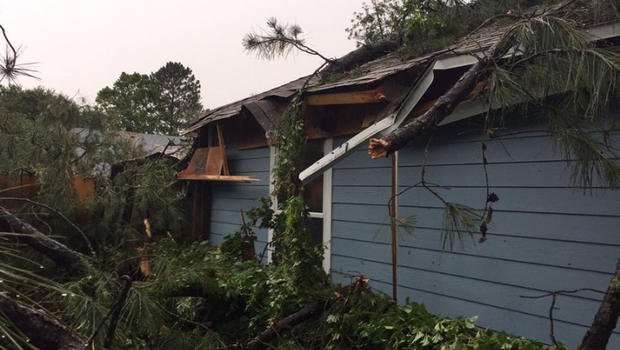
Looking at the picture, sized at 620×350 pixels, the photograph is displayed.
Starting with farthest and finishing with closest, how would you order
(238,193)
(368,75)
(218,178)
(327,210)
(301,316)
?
(238,193), (218,178), (327,210), (368,75), (301,316)

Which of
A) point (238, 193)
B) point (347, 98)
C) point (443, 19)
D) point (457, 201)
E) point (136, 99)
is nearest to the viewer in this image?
point (457, 201)

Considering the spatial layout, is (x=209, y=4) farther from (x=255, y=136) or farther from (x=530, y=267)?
(x=530, y=267)

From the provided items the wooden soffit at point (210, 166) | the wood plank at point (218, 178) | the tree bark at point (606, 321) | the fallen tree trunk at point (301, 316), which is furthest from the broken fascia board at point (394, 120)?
the wooden soffit at point (210, 166)

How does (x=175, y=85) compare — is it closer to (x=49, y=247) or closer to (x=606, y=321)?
(x=49, y=247)

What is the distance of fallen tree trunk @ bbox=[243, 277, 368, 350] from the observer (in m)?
3.32

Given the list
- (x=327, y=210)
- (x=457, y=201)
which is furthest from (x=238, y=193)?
(x=457, y=201)

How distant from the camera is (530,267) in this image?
3.12 metres

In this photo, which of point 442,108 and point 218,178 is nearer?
point 442,108

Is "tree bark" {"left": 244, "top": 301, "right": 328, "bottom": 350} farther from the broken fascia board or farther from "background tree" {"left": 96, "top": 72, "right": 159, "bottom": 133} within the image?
"background tree" {"left": 96, "top": 72, "right": 159, "bottom": 133}

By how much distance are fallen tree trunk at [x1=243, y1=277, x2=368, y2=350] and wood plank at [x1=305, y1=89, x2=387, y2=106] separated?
1538 millimetres

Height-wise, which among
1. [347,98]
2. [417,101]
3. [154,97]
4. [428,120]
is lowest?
[428,120]

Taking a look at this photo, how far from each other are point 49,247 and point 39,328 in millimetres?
930

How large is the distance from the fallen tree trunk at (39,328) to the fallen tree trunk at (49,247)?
0.67 m

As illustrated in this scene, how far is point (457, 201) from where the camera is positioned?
11.8 feet
